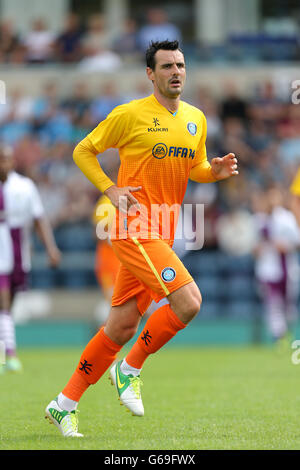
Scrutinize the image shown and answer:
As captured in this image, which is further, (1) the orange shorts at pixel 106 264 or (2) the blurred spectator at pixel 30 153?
(2) the blurred spectator at pixel 30 153

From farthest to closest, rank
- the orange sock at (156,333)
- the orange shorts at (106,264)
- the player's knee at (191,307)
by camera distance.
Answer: the orange shorts at (106,264) < the orange sock at (156,333) < the player's knee at (191,307)

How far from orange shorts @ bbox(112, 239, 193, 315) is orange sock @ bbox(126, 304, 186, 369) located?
11cm

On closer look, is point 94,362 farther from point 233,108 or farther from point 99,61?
point 99,61

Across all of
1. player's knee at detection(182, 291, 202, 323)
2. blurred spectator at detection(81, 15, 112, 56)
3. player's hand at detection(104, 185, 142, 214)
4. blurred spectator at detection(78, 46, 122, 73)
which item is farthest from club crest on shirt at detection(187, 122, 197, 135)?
blurred spectator at detection(81, 15, 112, 56)

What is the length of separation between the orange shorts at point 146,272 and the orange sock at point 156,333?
0.36 ft

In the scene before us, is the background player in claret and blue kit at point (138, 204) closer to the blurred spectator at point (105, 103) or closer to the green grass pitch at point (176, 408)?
the green grass pitch at point (176, 408)

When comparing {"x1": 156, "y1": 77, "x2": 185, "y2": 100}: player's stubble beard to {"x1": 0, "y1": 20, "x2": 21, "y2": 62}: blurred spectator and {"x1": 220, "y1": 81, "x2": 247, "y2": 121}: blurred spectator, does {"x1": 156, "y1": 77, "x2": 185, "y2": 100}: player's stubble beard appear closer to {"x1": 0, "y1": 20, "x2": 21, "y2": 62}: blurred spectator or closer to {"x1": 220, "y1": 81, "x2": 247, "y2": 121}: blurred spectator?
{"x1": 220, "y1": 81, "x2": 247, "y2": 121}: blurred spectator

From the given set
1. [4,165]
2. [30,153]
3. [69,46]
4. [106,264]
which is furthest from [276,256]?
[69,46]

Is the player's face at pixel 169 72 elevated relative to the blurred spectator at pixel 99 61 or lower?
elevated

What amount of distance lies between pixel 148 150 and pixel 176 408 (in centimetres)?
229

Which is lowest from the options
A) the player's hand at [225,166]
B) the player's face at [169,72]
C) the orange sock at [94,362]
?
the orange sock at [94,362]

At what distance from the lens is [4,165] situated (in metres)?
11.0

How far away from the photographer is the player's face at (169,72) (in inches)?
240

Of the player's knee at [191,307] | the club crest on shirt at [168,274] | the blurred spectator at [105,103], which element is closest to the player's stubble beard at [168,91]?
the club crest on shirt at [168,274]
